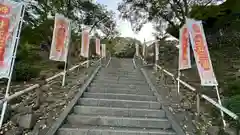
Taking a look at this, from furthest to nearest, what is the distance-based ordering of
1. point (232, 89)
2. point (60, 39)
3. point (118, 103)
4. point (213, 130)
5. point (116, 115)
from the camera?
point (232, 89)
point (60, 39)
point (118, 103)
point (116, 115)
point (213, 130)

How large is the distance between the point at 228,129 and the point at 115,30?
20769mm

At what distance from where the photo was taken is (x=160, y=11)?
16641mm

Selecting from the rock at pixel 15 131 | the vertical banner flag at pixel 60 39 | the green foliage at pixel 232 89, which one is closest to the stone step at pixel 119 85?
the vertical banner flag at pixel 60 39

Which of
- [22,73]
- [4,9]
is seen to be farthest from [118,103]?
[22,73]

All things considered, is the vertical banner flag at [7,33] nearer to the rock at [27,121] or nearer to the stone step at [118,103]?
the rock at [27,121]

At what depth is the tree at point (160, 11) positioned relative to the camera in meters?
14.9

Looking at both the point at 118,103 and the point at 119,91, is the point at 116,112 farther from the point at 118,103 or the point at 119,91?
the point at 119,91

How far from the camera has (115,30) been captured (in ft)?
79.4

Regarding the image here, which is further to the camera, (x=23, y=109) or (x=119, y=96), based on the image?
(x=119, y=96)

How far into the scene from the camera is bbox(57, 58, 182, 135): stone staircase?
4064 millimetres

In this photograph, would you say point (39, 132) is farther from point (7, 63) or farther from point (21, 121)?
point (7, 63)

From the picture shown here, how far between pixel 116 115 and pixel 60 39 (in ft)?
9.12

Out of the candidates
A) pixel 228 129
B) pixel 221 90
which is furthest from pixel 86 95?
pixel 221 90

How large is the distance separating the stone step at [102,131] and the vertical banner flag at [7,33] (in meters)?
1.29
